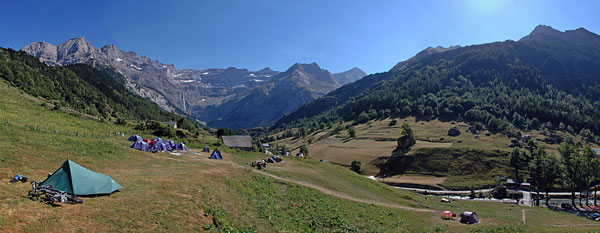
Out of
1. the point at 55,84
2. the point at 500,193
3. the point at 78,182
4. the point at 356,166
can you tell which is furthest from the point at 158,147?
the point at 55,84

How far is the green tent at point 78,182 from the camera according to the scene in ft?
67.2

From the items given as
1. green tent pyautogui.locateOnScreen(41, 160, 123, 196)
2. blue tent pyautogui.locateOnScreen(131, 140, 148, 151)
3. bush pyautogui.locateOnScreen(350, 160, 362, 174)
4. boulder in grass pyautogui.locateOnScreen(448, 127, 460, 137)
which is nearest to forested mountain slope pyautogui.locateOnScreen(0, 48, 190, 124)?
blue tent pyautogui.locateOnScreen(131, 140, 148, 151)

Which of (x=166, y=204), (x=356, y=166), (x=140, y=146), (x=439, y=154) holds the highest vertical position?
(x=140, y=146)

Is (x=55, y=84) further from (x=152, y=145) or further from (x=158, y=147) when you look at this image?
(x=158, y=147)

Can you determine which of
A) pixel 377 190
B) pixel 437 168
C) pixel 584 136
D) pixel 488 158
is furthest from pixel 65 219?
pixel 584 136

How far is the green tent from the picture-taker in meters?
20.5

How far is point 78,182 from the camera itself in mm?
21031

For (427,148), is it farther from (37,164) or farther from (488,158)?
(37,164)

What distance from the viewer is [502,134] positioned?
586 feet

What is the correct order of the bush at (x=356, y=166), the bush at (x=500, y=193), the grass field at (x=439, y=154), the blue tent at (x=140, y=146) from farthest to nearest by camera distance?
the bush at (x=356, y=166)
the grass field at (x=439, y=154)
the bush at (x=500, y=193)
the blue tent at (x=140, y=146)

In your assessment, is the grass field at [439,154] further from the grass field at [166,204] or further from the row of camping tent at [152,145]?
the row of camping tent at [152,145]

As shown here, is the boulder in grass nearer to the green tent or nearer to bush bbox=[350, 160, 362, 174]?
bush bbox=[350, 160, 362, 174]

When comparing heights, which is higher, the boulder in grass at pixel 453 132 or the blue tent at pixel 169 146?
the boulder in grass at pixel 453 132

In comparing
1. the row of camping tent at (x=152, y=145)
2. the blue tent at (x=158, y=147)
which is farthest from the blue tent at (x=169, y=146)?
the blue tent at (x=158, y=147)
